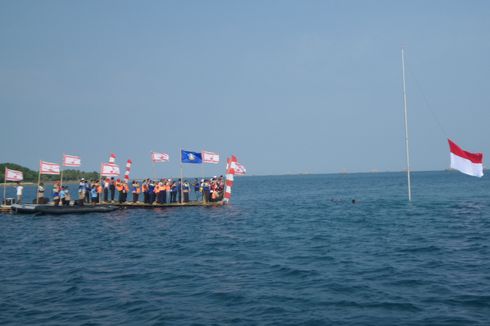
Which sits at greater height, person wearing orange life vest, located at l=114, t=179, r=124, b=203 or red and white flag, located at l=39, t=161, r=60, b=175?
red and white flag, located at l=39, t=161, r=60, b=175

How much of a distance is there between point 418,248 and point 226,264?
795 centimetres

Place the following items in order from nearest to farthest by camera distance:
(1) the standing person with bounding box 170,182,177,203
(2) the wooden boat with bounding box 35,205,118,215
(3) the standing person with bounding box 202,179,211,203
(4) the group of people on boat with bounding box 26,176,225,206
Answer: (2) the wooden boat with bounding box 35,205,118,215, (4) the group of people on boat with bounding box 26,176,225,206, (3) the standing person with bounding box 202,179,211,203, (1) the standing person with bounding box 170,182,177,203

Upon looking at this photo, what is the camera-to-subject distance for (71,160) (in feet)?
130

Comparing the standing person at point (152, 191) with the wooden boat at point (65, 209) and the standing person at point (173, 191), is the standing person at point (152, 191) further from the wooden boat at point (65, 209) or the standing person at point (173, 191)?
the wooden boat at point (65, 209)

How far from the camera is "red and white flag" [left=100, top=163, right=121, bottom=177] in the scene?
129ft

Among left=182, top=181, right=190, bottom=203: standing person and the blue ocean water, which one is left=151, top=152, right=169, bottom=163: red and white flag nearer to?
left=182, top=181, right=190, bottom=203: standing person

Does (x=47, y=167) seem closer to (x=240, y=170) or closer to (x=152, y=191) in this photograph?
(x=152, y=191)

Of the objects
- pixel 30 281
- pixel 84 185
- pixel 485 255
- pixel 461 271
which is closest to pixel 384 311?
pixel 461 271

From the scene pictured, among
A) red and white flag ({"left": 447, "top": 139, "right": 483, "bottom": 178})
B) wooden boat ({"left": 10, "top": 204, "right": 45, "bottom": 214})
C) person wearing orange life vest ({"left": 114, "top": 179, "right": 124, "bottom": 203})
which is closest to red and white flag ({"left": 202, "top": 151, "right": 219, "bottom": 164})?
person wearing orange life vest ({"left": 114, "top": 179, "right": 124, "bottom": 203})

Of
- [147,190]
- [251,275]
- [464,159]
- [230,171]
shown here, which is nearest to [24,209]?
[147,190]

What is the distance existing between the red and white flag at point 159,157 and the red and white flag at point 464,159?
25274mm

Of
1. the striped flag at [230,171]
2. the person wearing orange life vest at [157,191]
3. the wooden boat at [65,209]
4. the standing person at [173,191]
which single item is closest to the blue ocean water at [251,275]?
the wooden boat at [65,209]

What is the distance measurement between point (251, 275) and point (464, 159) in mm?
22922

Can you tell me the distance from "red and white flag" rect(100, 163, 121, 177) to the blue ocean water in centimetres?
1269
